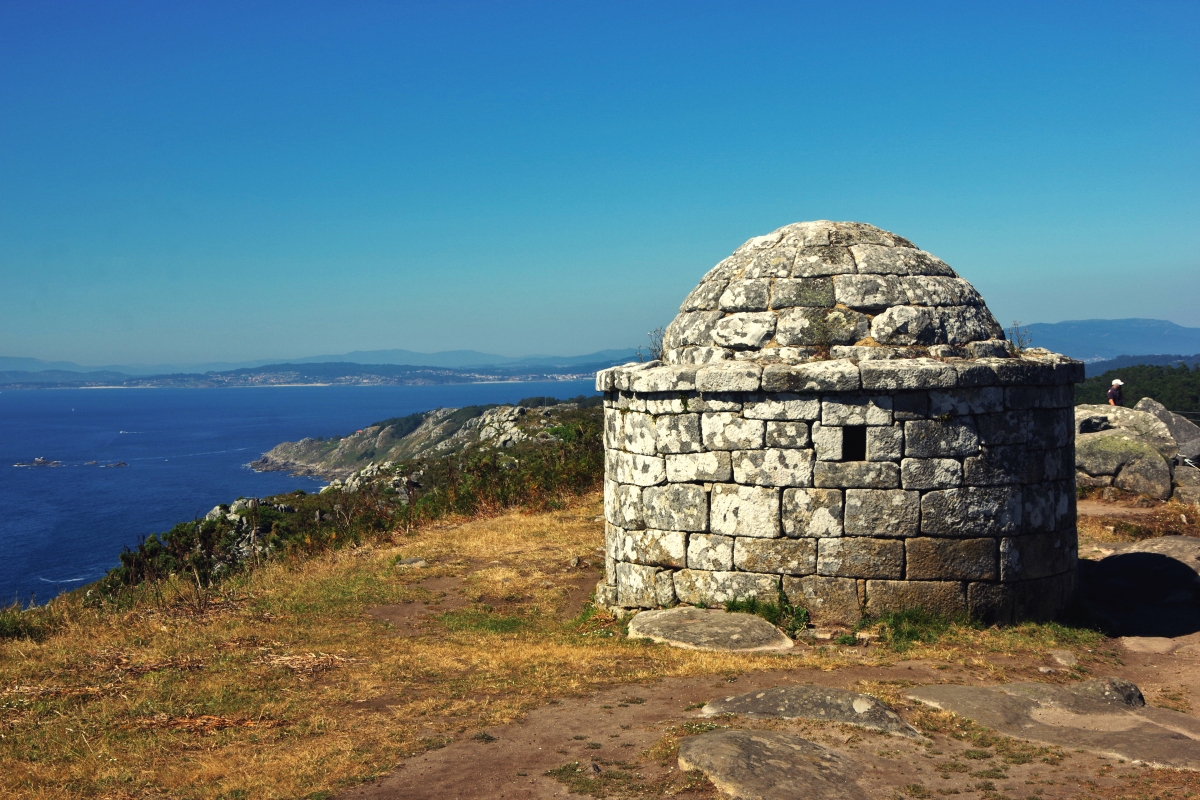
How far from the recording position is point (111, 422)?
177250mm

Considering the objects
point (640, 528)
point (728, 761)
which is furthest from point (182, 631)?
point (728, 761)

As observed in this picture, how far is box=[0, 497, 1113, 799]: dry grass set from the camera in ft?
18.2

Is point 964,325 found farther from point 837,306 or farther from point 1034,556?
point 1034,556

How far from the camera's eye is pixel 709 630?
28.3ft

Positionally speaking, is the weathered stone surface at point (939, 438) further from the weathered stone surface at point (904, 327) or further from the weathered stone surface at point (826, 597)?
the weathered stone surface at point (826, 597)

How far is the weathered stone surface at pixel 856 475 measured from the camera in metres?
8.72

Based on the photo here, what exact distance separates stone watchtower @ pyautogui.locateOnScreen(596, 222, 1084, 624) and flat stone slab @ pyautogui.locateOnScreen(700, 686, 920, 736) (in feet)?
8.33

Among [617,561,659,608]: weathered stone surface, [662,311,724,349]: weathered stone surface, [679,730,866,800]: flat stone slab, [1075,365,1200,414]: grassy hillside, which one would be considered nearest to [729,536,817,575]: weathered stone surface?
[617,561,659,608]: weathered stone surface

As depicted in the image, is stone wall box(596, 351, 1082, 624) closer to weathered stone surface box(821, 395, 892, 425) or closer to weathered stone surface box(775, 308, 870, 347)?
weathered stone surface box(821, 395, 892, 425)

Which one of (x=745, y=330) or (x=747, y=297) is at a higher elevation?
→ (x=747, y=297)

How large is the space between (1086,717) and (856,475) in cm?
299

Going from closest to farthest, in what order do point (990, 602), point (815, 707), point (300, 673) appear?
point (815, 707) < point (300, 673) < point (990, 602)

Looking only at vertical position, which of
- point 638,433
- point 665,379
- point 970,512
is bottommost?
point 970,512

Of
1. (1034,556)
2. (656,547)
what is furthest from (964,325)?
(656,547)
